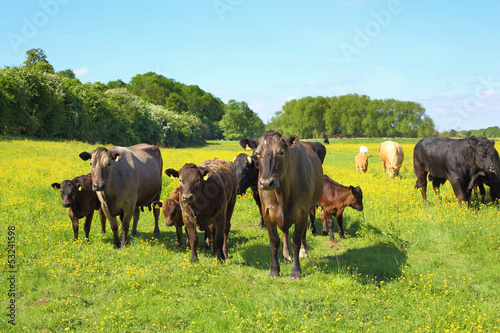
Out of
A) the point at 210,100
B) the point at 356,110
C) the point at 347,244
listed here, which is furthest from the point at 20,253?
the point at 210,100

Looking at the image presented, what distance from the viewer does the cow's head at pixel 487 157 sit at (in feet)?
33.1

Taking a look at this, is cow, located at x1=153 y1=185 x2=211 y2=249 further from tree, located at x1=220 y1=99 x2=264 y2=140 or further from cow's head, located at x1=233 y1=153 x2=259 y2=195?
tree, located at x1=220 y1=99 x2=264 y2=140

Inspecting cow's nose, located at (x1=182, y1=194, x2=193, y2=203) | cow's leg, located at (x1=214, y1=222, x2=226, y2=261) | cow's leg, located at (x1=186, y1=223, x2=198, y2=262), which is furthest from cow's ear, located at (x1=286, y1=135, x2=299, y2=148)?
cow's leg, located at (x1=186, y1=223, x2=198, y2=262)

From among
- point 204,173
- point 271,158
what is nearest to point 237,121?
point 204,173

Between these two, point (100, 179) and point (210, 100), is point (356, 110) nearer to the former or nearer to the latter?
point (210, 100)

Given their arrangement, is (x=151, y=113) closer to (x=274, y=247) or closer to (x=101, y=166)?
(x=101, y=166)

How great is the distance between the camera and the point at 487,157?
33.4 ft

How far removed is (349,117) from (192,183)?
9770 centimetres

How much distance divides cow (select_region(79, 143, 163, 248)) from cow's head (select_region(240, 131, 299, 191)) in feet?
12.9

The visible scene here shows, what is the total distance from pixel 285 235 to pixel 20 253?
225 inches

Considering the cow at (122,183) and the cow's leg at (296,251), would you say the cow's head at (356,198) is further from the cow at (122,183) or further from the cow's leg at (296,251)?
the cow at (122,183)

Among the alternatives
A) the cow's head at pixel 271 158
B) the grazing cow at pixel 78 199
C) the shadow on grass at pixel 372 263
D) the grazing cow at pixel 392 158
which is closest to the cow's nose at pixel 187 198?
the cow's head at pixel 271 158

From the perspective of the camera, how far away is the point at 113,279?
20.5 feet

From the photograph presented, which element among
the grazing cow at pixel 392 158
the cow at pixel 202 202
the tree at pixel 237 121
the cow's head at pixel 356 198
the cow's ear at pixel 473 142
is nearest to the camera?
the cow at pixel 202 202
